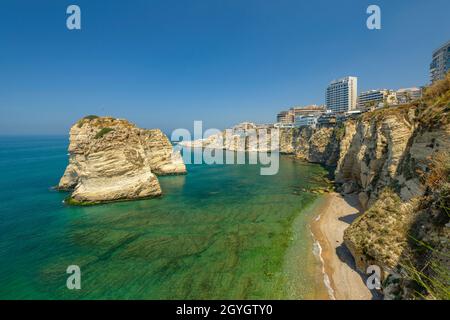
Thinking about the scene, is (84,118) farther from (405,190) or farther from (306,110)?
(306,110)

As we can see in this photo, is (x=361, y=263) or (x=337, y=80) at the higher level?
(x=337, y=80)

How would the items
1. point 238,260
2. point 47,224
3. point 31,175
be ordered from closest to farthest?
point 238,260 < point 47,224 < point 31,175

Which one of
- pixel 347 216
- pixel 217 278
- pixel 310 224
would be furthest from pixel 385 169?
pixel 217 278

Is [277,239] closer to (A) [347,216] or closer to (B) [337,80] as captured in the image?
(A) [347,216]

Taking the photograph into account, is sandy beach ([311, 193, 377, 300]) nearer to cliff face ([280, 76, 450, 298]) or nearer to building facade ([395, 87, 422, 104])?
cliff face ([280, 76, 450, 298])

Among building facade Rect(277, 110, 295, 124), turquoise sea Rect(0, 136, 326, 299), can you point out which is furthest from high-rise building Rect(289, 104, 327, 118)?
turquoise sea Rect(0, 136, 326, 299)

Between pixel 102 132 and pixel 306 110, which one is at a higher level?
pixel 306 110

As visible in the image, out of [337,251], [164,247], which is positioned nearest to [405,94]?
[337,251]
